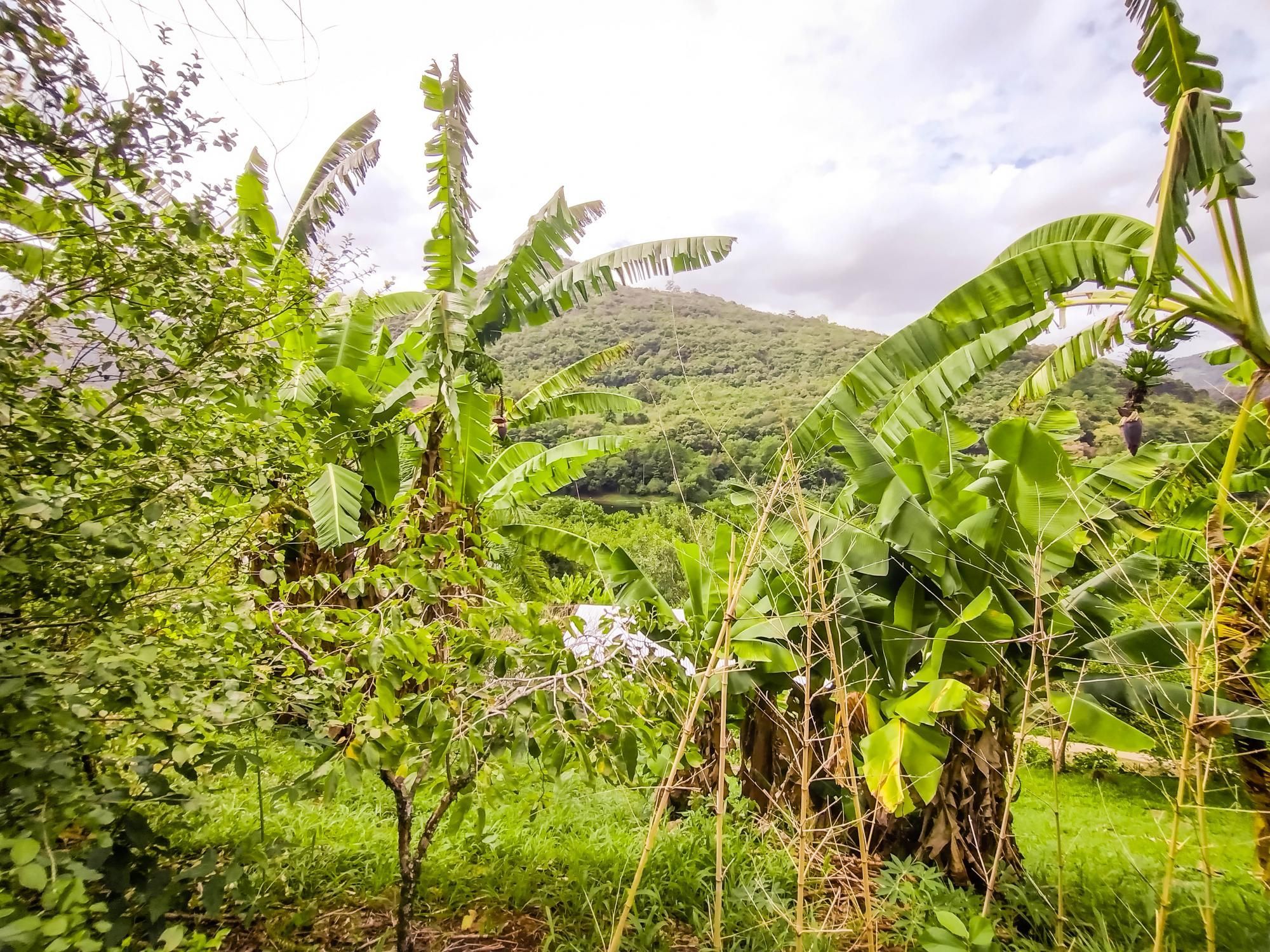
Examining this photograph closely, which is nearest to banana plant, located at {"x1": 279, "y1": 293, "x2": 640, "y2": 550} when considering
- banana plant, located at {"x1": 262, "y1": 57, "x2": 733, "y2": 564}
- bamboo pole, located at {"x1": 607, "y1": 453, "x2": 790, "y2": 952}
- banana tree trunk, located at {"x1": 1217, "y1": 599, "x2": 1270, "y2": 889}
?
banana plant, located at {"x1": 262, "y1": 57, "x2": 733, "y2": 564}

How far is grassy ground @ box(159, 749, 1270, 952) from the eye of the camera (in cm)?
179

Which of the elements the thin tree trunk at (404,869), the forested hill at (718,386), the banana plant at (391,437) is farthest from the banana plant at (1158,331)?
the thin tree trunk at (404,869)

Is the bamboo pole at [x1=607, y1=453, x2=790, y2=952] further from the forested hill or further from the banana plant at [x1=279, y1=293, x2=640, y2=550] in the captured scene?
the banana plant at [x1=279, y1=293, x2=640, y2=550]

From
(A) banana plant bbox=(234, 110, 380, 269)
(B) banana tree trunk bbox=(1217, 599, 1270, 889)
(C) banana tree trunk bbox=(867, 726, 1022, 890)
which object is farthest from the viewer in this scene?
(A) banana plant bbox=(234, 110, 380, 269)

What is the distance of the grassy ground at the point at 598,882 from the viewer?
1790mm

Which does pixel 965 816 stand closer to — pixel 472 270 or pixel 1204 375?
pixel 1204 375

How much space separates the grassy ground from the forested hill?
1.28 meters

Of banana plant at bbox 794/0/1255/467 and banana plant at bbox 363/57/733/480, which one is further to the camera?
banana plant at bbox 363/57/733/480

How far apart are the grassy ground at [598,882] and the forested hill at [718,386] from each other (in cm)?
128

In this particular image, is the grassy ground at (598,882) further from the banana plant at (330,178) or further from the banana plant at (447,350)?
the banana plant at (330,178)

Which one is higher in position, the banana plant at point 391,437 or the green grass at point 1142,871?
the banana plant at point 391,437

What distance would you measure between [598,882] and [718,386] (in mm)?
2248

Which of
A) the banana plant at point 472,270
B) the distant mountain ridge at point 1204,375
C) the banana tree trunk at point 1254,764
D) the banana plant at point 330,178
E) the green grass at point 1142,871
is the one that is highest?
the banana plant at point 330,178

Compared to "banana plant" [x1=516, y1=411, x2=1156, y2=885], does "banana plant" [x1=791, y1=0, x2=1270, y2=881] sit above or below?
above
